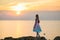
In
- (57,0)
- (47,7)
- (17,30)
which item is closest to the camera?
(57,0)

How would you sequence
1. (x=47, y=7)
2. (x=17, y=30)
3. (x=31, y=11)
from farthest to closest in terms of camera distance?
1. (x=17, y=30)
2. (x=31, y=11)
3. (x=47, y=7)

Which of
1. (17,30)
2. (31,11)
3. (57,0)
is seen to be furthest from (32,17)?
(57,0)

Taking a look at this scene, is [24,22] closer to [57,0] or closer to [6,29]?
[6,29]

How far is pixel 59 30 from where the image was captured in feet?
5.92

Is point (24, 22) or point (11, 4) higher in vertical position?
point (11, 4)

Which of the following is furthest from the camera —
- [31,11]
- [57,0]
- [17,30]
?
[17,30]

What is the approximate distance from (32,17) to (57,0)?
494 mm

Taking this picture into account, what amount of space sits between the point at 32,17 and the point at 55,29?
35 cm

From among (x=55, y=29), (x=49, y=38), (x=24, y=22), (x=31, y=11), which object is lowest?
(x=49, y=38)

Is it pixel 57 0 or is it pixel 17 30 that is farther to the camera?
pixel 17 30

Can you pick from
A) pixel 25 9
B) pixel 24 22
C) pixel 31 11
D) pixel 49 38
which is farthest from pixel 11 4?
pixel 49 38

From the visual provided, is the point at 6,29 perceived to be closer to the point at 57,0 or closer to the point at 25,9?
the point at 25,9

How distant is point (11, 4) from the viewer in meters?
1.42

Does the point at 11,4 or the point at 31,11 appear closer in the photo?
the point at 11,4
